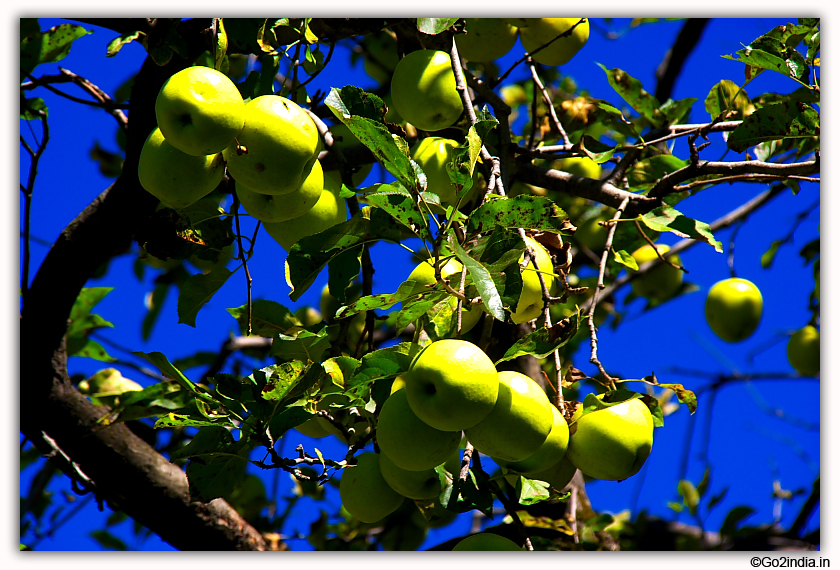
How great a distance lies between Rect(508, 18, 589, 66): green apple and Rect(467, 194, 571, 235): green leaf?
690 mm

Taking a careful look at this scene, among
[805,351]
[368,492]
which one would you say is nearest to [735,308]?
[805,351]

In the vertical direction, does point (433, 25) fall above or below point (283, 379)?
above

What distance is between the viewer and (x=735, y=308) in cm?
167

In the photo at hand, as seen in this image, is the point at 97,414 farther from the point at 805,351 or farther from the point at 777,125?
the point at 805,351

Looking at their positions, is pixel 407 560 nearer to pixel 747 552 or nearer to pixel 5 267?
pixel 747 552

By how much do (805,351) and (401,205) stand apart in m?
1.48

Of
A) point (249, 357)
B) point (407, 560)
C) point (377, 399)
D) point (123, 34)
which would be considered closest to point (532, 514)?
point (407, 560)

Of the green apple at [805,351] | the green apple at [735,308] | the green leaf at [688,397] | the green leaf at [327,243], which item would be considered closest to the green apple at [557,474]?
the green leaf at [688,397]

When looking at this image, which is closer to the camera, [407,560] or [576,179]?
[407,560]

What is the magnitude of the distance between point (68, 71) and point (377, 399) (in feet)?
3.36

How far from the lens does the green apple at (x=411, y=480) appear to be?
972mm

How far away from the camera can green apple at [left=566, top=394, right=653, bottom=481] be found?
3.13 feet

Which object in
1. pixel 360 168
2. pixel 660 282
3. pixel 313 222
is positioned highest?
pixel 660 282

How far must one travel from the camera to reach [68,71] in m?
1.42
